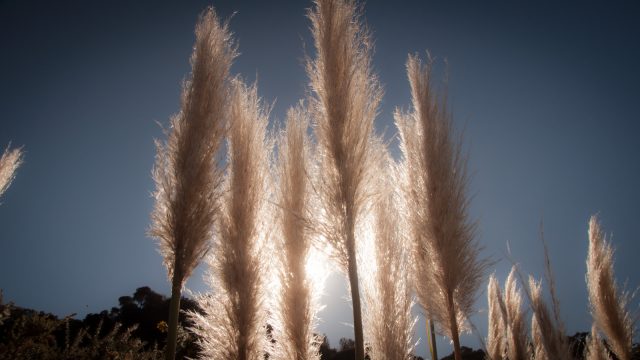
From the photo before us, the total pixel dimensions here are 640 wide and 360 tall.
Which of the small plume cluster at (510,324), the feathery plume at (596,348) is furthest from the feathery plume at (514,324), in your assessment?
the feathery plume at (596,348)

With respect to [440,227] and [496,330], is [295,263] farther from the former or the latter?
[496,330]

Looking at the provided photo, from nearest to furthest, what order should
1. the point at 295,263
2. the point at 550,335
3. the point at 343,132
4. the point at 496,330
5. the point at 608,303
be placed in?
1. the point at 550,335
2. the point at 343,132
3. the point at 295,263
4. the point at 608,303
5. the point at 496,330

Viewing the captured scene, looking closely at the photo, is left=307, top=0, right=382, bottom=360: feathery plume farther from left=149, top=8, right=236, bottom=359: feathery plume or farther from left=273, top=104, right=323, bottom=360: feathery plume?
left=149, top=8, right=236, bottom=359: feathery plume

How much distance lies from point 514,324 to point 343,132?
5.14 metres

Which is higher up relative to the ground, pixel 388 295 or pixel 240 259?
pixel 240 259

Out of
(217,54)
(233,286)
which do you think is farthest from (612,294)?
(217,54)

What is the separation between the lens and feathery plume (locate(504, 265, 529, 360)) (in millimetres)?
5636

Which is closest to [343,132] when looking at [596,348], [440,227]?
[440,227]

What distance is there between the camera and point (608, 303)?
4789mm

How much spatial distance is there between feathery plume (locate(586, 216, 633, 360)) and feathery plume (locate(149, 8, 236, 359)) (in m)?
5.19

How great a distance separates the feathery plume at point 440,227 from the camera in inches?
102

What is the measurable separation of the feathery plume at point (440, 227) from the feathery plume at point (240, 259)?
1238 mm

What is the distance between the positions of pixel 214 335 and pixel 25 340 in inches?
50.1

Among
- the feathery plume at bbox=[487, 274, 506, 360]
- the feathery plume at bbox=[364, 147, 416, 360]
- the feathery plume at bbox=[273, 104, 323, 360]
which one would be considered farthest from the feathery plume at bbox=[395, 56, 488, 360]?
the feathery plume at bbox=[487, 274, 506, 360]
